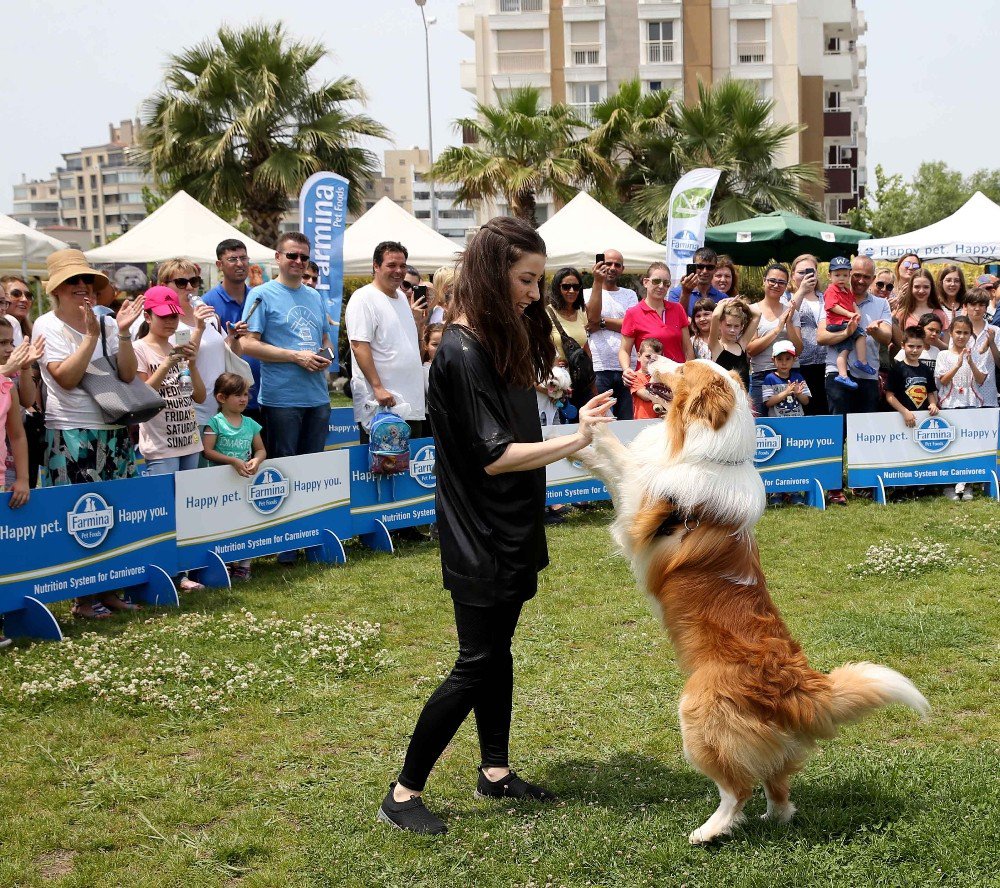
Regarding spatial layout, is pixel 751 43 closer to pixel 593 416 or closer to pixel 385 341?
pixel 385 341

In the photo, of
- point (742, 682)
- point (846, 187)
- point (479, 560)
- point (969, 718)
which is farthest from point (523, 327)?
point (846, 187)

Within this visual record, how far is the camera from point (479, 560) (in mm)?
3559

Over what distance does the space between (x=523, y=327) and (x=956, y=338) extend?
26.6 feet

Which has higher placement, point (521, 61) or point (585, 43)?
point (585, 43)

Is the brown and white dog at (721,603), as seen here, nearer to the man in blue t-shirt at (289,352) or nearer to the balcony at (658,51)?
the man in blue t-shirt at (289,352)


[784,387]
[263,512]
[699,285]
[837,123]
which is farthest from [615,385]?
[837,123]

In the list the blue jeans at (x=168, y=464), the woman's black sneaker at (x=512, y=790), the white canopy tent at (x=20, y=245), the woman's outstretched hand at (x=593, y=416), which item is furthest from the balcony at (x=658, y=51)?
the woman's black sneaker at (x=512, y=790)

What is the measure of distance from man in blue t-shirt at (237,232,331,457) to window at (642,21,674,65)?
45277 millimetres

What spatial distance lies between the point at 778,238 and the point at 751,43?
3641cm

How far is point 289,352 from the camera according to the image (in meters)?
7.72

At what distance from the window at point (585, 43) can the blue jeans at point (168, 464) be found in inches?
1805

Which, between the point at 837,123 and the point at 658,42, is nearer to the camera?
the point at 658,42

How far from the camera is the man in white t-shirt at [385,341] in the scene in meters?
8.05

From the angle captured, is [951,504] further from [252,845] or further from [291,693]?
[252,845]
